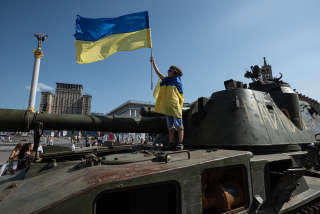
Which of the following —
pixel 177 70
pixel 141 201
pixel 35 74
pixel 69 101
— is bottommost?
pixel 141 201

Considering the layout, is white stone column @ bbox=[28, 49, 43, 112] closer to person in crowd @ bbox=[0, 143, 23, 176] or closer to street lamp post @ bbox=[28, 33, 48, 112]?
street lamp post @ bbox=[28, 33, 48, 112]

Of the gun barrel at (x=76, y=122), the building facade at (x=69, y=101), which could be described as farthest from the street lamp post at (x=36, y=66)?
the building facade at (x=69, y=101)

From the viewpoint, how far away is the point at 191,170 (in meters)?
2.00

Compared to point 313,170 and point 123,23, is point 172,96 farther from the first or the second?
point 313,170

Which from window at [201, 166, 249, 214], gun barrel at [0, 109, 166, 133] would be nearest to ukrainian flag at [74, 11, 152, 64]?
gun barrel at [0, 109, 166, 133]

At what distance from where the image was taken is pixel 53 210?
140 centimetres

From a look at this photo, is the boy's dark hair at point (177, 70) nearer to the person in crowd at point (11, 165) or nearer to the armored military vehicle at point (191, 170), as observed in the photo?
the armored military vehicle at point (191, 170)

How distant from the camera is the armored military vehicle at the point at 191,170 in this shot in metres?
1.70

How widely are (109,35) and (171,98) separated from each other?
9.02 ft

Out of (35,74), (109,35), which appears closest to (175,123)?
(109,35)

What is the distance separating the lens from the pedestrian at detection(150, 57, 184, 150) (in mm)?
3582

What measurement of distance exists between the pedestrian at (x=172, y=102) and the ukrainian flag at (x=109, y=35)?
1599 millimetres

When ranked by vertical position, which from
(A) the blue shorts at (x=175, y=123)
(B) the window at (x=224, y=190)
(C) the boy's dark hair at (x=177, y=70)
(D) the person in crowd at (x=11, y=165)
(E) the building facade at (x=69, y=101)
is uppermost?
(E) the building facade at (x=69, y=101)

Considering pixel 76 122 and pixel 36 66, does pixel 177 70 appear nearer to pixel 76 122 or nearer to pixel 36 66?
pixel 76 122
